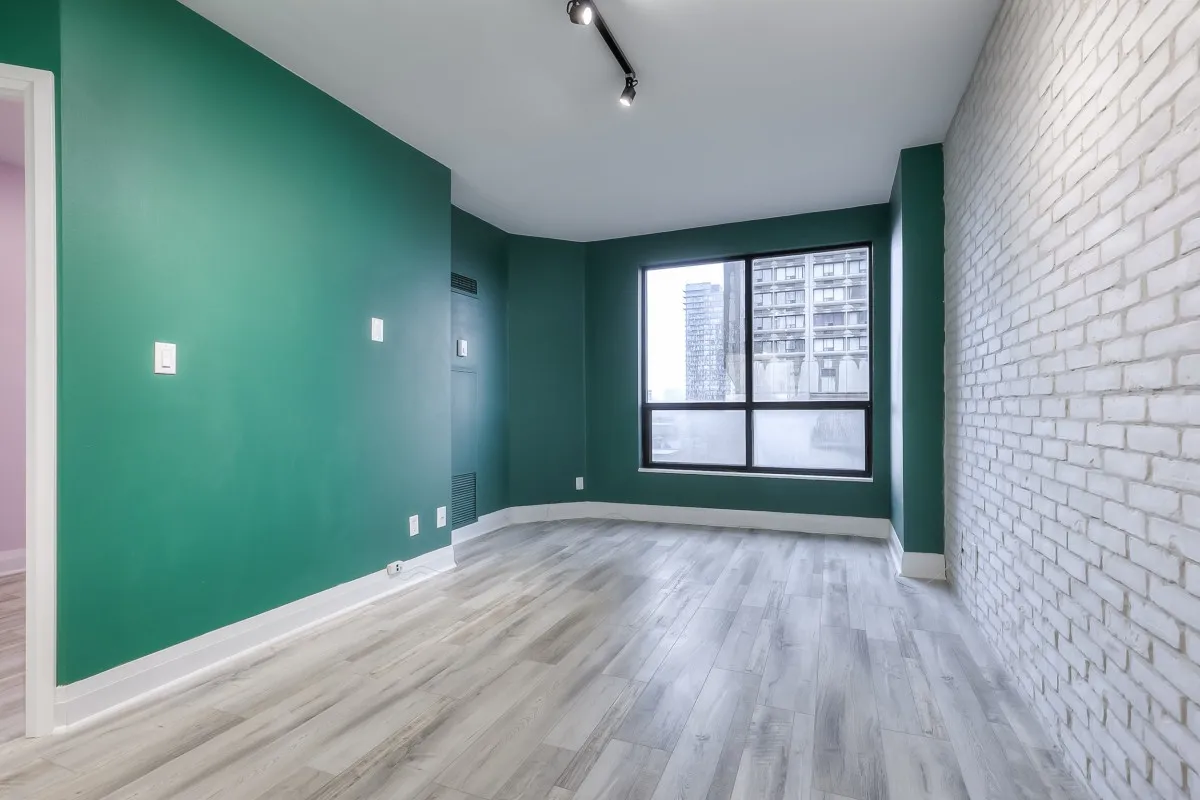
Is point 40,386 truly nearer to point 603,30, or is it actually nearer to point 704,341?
point 603,30

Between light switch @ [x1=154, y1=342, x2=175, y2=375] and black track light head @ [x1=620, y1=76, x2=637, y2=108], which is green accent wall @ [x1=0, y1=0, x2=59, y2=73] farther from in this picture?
black track light head @ [x1=620, y1=76, x2=637, y2=108]

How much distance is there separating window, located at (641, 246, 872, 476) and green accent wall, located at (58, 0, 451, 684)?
270 centimetres

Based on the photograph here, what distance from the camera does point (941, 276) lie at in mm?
3344

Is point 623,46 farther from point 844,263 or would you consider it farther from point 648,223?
point 844,263

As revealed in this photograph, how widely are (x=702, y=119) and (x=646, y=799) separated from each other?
123 inches

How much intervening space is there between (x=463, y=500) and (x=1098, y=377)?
395 centimetres

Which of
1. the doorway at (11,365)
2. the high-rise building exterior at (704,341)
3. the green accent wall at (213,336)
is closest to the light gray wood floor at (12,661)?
the green accent wall at (213,336)

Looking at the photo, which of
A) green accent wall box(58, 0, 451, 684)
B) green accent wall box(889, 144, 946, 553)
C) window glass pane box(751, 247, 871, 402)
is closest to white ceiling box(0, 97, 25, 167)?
green accent wall box(58, 0, 451, 684)

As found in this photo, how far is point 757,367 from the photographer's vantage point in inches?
195

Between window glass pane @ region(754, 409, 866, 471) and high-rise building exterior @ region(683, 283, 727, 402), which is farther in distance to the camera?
high-rise building exterior @ region(683, 283, 727, 402)

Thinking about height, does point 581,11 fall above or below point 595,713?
above

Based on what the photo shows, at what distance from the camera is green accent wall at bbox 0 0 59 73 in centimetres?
184

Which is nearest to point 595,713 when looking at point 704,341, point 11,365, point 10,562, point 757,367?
point 757,367

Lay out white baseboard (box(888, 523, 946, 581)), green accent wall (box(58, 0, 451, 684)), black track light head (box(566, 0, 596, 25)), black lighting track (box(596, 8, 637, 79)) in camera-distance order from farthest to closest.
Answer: white baseboard (box(888, 523, 946, 581)) → black lighting track (box(596, 8, 637, 79)) → black track light head (box(566, 0, 596, 25)) → green accent wall (box(58, 0, 451, 684))
